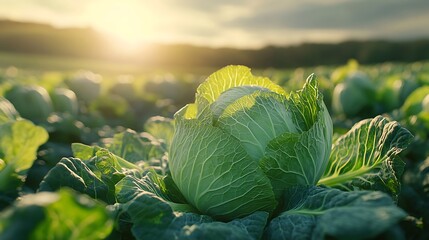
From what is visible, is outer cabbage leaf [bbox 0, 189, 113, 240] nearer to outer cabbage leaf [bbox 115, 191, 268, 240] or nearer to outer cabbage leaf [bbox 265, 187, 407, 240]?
outer cabbage leaf [bbox 115, 191, 268, 240]

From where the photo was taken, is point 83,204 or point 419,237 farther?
point 419,237

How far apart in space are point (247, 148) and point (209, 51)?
63.3m

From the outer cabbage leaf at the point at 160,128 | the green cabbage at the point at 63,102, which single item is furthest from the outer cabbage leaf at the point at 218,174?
the green cabbage at the point at 63,102

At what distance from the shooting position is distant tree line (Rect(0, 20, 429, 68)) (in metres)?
51.6

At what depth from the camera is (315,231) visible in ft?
6.14

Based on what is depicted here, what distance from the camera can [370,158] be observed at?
254cm

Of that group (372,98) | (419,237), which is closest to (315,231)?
(419,237)

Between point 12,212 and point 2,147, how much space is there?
1100 millimetres

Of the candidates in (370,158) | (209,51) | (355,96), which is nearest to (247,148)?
(370,158)

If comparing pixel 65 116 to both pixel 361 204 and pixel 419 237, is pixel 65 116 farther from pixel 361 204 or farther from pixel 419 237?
pixel 361 204

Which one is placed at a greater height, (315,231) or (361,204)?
(361,204)

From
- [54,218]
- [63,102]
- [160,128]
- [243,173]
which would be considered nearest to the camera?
[54,218]

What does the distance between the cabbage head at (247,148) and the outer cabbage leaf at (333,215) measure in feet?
0.36

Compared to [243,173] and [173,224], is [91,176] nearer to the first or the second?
[173,224]
